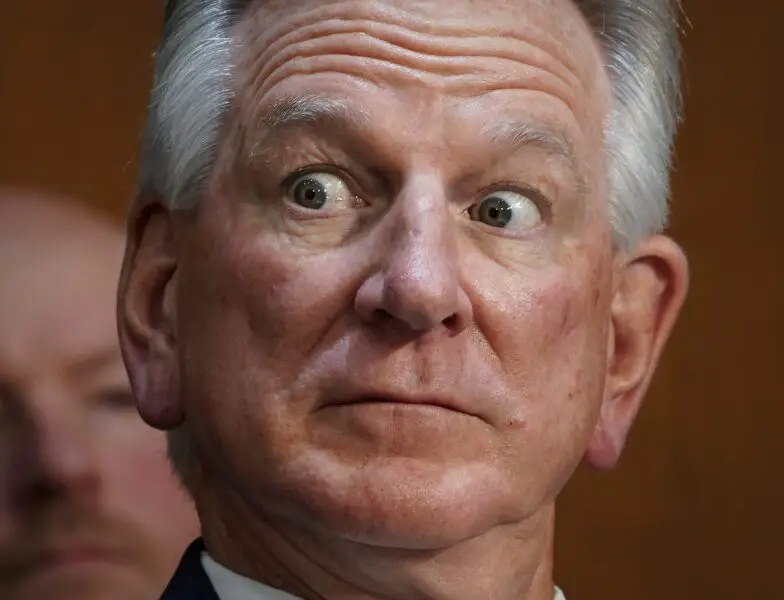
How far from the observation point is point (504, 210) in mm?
1150

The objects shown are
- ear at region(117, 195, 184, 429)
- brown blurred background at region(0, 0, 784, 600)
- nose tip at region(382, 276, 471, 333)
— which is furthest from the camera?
brown blurred background at region(0, 0, 784, 600)

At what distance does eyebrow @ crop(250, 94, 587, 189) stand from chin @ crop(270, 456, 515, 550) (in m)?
0.29

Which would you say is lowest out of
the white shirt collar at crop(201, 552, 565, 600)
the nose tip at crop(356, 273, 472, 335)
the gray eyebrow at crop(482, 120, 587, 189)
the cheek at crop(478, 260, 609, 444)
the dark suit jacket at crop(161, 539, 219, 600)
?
the dark suit jacket at crop(161, 539, 219, 600)

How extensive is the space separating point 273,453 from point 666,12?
638mm

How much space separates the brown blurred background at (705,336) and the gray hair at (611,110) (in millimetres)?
470

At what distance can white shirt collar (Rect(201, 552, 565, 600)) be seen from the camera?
1.17 m

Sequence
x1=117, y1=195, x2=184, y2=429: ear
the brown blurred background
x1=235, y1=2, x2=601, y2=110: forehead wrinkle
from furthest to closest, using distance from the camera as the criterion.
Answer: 1. the brown blurred background
2. x1=117, y1=195, x2=184, y2=429: ear
3. x1=235, y1=2, x2=601, y2=110: forehead wrinkle

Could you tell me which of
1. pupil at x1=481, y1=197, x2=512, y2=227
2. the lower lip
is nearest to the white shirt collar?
pupil at x1=481, y1=197, x2=512, y2=227

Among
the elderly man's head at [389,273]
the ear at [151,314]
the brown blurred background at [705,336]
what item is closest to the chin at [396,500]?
the elderly man's head at [389,273]

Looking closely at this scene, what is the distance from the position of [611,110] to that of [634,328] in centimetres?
22

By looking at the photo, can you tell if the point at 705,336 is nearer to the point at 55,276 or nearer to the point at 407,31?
the point at 407,31

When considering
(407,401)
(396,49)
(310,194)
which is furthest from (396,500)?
(396,49)

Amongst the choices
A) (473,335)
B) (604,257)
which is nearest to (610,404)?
(604,257)

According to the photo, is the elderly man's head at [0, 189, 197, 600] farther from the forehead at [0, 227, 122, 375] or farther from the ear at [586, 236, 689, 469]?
the ear at [586, 236, 689, 469]
